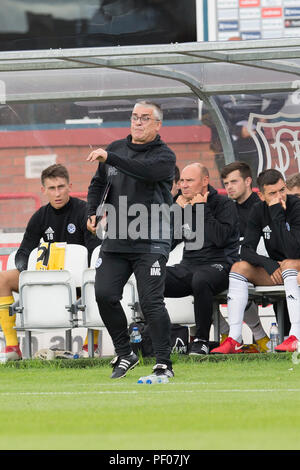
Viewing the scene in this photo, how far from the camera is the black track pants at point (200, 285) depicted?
8688 mm

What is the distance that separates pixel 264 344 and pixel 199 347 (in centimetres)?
103

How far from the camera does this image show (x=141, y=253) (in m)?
7.00

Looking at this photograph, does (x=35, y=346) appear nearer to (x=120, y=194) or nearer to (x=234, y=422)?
(x=120, y=194)

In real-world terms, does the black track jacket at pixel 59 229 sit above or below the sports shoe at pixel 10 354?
above

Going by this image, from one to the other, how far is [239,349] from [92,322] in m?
1.16

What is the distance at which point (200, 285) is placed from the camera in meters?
8.69

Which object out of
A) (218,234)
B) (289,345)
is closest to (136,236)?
(289,345)

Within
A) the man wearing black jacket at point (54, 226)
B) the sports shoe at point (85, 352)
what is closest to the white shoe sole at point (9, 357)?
the man wearing black jacket at point (54, 226)

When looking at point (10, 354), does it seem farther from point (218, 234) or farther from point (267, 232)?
point (267, 232)

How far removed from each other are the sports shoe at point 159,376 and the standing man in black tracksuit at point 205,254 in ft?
5.70

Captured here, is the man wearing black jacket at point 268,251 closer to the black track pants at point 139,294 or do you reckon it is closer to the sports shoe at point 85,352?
the sports shoe at point 85,352

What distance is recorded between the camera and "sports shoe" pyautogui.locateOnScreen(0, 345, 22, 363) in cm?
905

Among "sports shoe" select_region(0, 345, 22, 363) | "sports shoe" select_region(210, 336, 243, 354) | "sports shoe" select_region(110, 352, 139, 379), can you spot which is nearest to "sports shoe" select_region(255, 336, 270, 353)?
"sports shoe" select_region(210, 336, 243, 354)
